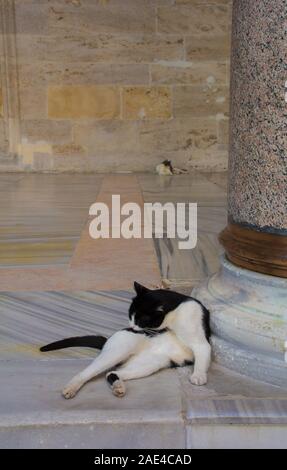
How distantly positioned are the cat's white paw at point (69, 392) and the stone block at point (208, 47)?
6497mm

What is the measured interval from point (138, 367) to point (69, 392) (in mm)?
250

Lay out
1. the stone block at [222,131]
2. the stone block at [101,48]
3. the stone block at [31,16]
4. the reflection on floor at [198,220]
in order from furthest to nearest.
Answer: the stone block at [222,131] < the stone block at [101,48] < the stone block at [31,16] < the reflection on floor at [198,220]

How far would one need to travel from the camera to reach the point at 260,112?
64.4 inches

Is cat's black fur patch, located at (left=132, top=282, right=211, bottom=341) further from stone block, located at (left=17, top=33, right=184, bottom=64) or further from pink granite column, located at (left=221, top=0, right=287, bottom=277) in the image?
stone block, located at (left=17, top=33, right=184, bottom=64)

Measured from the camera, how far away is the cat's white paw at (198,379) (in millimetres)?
1621

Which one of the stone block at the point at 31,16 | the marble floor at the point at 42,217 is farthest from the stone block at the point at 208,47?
the marble floor at the point at 42,217

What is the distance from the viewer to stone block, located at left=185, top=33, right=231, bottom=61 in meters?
7.26

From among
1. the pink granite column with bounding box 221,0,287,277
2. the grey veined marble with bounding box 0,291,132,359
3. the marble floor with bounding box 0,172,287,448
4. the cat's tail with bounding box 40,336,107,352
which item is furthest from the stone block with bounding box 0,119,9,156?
the pink granite column with bounding box 221,0,287,277

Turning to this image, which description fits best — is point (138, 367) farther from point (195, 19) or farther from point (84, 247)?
point (195, 19)

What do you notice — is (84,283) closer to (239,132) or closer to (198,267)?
(198,267)

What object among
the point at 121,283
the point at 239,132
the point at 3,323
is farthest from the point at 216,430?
the point at 121,283

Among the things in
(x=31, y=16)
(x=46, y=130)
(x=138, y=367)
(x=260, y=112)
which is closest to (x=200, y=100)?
(x=46, y=130)

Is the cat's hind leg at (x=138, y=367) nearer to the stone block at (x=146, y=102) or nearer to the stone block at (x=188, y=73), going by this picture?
the stone block at (x=146, y=102)

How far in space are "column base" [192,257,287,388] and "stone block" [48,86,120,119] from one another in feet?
19.3
